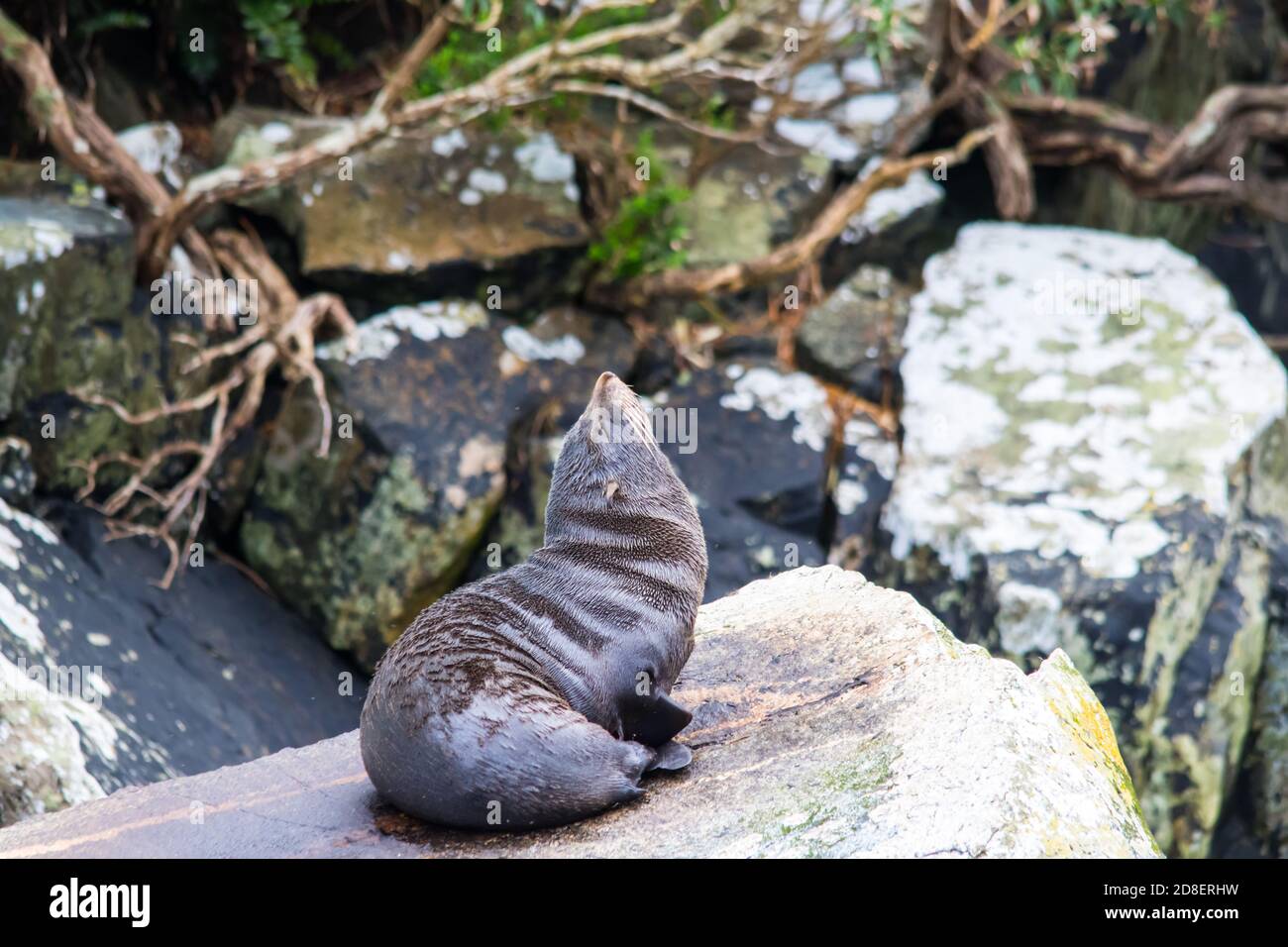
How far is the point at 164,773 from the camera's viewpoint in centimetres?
589

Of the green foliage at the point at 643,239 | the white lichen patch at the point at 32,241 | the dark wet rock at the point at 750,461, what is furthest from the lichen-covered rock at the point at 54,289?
the dark wet rock at the point at 750,461

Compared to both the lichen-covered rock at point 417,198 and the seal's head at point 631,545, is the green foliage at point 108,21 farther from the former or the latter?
the seal's head at point 631,545

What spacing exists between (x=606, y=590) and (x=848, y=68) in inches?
289

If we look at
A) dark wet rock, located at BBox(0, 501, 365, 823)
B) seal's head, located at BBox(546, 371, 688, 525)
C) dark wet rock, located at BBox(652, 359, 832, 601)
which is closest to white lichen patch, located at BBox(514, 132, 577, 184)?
dark wet rock, located at BBox(652, 359, 832, 601)

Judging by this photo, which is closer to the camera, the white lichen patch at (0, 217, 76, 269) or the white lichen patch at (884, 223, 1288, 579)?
the white lichen patch at (0, 217, 76, 269)

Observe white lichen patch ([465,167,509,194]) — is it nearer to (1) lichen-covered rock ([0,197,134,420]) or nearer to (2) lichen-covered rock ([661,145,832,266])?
(2) lichen-covered rock ([661,145,832,266])

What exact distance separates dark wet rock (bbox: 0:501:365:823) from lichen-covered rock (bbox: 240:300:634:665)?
336 mm

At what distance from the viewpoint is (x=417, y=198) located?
345 inches

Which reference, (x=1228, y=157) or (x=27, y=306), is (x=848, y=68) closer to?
(x=1228, y=157)

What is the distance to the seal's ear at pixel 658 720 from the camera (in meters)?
4.03

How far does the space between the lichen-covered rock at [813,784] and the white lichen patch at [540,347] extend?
396cm

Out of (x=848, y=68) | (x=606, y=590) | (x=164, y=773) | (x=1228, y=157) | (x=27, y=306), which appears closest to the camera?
(x=606, y=590)

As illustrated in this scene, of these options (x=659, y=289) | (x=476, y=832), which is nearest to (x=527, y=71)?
(x=659, y=289)

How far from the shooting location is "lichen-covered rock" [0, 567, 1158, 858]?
342 cm
